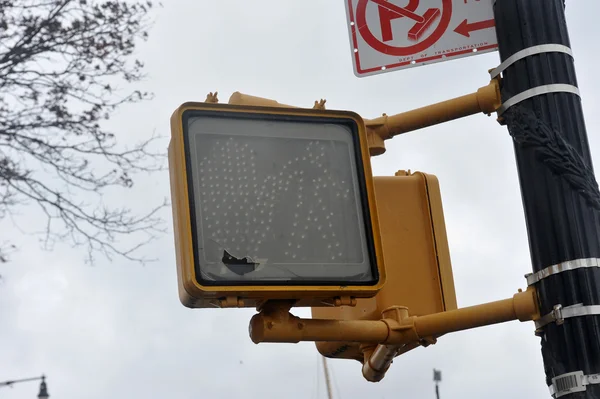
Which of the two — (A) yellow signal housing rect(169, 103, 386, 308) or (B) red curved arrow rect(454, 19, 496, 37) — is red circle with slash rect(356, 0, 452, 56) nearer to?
(B) red curved arrow rect(454, 19, 496, 37)

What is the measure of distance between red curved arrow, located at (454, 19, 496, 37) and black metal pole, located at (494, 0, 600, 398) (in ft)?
1.19

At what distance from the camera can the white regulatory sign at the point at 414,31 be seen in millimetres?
3783

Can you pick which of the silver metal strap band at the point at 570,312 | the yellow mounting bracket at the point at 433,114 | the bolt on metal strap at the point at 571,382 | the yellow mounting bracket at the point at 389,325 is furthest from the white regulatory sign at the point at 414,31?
the bolt on metal strap at the point at 571,382

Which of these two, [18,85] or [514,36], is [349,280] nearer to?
[514,36]

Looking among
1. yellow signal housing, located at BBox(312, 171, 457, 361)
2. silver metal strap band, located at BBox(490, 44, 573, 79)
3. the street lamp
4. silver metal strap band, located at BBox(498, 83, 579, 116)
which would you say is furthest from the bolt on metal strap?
the street lamp

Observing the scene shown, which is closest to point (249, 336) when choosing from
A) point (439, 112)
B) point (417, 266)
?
point (417, 266)

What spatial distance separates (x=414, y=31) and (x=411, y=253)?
817 mm

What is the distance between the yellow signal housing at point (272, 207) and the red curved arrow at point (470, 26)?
2.54 ft

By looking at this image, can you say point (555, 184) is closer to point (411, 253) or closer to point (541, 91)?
point (541, 91)

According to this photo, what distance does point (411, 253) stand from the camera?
3.70 metres

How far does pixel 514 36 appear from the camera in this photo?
11.1ft

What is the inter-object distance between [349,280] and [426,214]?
86 centimetres

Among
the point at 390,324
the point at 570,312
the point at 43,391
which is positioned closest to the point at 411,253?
the point at 390,324

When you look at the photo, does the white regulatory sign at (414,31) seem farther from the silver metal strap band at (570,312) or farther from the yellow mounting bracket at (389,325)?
the silver metal strap band at (570,312)
